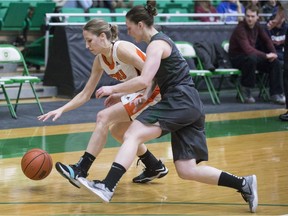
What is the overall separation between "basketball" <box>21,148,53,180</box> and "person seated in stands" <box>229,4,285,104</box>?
7543 millimetres

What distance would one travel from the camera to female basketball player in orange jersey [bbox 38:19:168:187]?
6.43m

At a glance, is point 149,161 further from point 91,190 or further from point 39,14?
point 39,14

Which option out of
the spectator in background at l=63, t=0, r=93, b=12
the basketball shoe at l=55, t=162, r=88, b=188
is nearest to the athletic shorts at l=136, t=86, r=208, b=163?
the basketball shoe at l=55, t=162, r=88, b=188

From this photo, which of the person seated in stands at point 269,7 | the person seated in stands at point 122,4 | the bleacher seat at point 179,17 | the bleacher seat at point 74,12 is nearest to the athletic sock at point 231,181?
the bleacher seat at point 74,12

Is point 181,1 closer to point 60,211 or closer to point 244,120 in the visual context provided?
point 244,120

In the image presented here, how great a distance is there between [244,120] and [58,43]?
147 inches

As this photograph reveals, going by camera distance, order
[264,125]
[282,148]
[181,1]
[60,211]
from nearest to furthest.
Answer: [60,211] < [282,148] < [264,125] < [181,1]

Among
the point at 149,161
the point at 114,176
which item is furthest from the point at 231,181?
the point at 149,161

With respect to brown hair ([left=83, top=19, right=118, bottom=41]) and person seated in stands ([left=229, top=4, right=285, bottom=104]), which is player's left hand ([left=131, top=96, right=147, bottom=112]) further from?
person seated in stands ([left=229, top=4, right=285, bottom=104])

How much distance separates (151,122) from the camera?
598cm

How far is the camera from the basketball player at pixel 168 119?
5875 mm

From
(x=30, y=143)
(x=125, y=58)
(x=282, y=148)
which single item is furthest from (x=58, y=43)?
(x=125, y=58)

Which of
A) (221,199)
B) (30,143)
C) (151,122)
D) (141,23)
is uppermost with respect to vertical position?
(141,23)

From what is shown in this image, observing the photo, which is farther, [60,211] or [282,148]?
[282,148]
